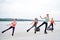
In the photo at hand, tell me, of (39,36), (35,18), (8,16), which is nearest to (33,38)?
(39,36)

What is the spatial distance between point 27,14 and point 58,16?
1.30ft

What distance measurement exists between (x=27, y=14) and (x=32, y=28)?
182 mm

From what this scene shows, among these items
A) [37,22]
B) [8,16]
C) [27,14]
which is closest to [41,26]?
[37,22]

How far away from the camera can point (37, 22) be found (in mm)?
1996

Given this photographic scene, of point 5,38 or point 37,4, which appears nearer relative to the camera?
point 5,38

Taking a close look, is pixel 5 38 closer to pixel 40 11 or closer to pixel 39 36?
pixel 39 36

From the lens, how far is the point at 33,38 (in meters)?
1.93

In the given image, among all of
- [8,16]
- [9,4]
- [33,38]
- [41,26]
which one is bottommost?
[33,38]

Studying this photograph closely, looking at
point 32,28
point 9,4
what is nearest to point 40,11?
point 32,28

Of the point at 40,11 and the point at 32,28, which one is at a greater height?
the point at 40,11

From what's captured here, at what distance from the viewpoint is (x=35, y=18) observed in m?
1.99

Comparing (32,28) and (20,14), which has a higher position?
(20,14)

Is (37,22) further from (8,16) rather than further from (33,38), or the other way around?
(8,16)

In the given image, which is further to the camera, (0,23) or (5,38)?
(0,23)
